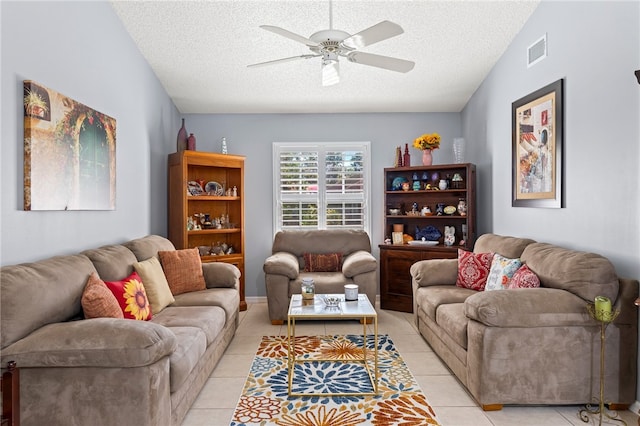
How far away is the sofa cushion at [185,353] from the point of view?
7.61 ft

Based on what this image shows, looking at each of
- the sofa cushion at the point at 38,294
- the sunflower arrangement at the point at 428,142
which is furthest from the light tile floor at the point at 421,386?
the sunflower arrangement at the point at 428,142

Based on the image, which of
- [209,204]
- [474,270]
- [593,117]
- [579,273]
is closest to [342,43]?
[593,117]

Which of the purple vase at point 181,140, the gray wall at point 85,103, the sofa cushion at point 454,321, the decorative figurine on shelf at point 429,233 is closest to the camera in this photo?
the gray wall at point 85,103

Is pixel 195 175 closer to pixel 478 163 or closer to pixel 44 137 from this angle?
pixel 44 137

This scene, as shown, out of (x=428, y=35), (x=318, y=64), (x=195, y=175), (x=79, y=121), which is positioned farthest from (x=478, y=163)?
(x=79, y=121)

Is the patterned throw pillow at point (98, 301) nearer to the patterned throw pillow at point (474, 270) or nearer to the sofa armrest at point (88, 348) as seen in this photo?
the sofa armrest at point (88, 348)

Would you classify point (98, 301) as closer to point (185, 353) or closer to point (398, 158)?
point (185, 353)

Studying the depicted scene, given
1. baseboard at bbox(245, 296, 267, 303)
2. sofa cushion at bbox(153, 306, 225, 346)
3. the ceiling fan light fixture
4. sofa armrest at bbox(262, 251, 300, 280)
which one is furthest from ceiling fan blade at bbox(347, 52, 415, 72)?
baseboard at bbox(245, 296, 267, 303)

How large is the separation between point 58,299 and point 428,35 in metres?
3.75

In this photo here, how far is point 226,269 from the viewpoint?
13.7 ft

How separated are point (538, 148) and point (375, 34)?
6.45ft

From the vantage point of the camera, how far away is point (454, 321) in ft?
10.0

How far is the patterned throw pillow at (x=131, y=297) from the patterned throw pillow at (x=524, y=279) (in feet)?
8.75

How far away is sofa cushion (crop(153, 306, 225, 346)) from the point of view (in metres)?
2.97
